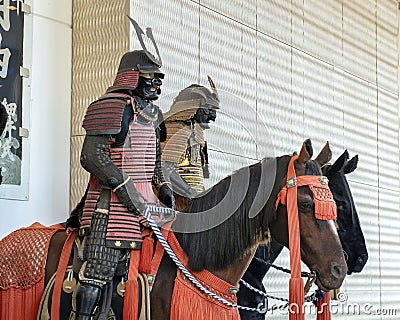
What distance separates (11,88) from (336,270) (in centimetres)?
235

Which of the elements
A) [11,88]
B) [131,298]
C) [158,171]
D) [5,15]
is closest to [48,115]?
[11,88]

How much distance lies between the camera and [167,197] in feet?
11.5

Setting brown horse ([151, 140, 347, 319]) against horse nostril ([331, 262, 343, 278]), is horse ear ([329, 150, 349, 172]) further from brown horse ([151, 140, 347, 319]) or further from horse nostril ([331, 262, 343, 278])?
horse nostril ([331, 262, 343, 278])

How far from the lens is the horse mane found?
327 centimetres

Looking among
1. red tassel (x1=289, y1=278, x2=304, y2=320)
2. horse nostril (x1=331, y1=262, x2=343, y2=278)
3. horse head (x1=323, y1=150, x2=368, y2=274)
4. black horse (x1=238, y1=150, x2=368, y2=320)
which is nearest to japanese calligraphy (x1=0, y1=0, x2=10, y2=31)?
black horse (x1=238, y1=150, x2=368, y2=320)

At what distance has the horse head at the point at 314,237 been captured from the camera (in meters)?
3.13

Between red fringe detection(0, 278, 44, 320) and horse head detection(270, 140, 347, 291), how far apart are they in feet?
3.56

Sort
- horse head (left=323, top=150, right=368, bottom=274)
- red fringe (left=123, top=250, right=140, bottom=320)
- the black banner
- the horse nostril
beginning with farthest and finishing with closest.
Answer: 1. the black banner
2. horse head (left=323, top=150, right=368, bottom=274)
3. red fringe (left=123, top=250, right=140, bottom=320)
4. the horse nostril

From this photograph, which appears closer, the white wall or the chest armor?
the chest armor

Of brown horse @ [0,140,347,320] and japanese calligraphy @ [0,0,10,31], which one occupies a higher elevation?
japanese calligraphy @ [0,0,10,31]

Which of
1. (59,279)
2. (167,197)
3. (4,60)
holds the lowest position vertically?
(59,279)

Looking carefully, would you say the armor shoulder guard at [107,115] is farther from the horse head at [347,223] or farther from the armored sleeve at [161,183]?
the horse head at [347,223]

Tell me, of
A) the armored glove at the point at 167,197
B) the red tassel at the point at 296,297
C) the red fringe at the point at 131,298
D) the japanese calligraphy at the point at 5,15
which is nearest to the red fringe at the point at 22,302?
the red fringe at the point at 131,298

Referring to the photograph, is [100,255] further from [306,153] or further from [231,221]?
[306,153]
